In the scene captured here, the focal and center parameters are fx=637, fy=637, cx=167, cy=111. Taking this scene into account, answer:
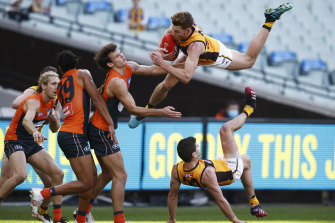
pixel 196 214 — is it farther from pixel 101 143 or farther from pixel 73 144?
pixel 73 144

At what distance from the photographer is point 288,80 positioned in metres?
15.9

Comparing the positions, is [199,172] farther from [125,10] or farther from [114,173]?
[125,10]

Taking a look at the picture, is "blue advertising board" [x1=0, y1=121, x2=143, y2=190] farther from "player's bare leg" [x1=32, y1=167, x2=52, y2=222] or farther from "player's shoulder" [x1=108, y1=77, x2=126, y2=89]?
"player's shoulder" [x1=108, y1=77, x2=126, y2=89]

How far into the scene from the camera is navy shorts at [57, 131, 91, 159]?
7.71 meters

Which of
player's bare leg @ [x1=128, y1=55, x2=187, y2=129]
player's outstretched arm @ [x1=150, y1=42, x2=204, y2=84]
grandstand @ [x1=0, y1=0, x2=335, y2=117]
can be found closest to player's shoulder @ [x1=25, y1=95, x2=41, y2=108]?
player's bare leg @ [x1=128, y1=55, x2=187, y2=129]

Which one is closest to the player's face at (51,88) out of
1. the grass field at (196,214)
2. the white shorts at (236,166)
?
the grass field at (196,214)

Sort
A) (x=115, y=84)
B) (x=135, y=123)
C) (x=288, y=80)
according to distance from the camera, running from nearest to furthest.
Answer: (x=115, y=84) → (x=135, y=123) → (x=288, y=80)

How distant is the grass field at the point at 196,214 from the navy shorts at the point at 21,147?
3.96ft

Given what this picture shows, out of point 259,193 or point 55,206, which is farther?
point 259,193

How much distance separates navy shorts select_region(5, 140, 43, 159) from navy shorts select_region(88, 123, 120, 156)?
103 centimetres

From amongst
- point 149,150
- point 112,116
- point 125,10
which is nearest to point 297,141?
point 149,150

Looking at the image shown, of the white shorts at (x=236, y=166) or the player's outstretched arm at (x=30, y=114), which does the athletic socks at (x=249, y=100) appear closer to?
the white shorts at (x=236, y=166)

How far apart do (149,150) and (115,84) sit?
3804 millimetres

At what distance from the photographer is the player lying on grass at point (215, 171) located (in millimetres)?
7891
